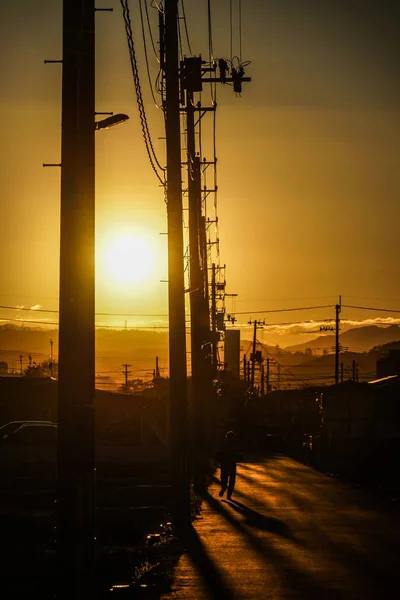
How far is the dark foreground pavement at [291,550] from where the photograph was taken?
44.0ft

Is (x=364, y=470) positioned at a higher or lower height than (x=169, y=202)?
lower

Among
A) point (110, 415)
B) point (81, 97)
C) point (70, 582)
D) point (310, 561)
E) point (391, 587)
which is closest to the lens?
point (70, 582)

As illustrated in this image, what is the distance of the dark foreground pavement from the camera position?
13.4m

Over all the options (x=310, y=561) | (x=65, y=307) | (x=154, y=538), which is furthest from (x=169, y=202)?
(x=65, y=307)

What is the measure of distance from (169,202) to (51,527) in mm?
7735

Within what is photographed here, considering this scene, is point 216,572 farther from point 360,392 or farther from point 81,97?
point 360,392

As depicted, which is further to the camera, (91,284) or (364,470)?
(364,470)

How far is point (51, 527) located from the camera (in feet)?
72.7

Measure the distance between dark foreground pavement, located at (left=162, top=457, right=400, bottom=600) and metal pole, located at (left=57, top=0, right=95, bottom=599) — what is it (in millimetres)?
3504

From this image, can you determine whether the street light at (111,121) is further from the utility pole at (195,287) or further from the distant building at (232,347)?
the distant building at (232,347)

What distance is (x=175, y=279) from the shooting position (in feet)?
71.2

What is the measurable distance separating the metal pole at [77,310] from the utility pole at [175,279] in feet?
36.4

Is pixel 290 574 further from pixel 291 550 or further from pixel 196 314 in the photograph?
pixel 196 314

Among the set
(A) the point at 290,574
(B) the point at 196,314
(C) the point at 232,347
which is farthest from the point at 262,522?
(C) the point at 232,347
